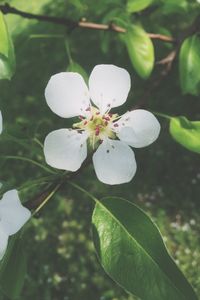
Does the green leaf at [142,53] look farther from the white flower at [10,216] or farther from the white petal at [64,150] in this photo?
the white flower at [10,216]

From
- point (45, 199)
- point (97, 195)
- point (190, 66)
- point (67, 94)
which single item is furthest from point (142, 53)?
point (97, 195)

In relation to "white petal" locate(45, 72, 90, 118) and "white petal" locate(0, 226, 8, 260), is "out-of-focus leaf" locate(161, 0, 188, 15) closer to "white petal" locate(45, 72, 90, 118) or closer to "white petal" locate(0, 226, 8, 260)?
"white petal" locate(45, 72, 90, 118)

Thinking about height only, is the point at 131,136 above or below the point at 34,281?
above

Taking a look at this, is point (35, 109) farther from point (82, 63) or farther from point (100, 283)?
point (100, 283)

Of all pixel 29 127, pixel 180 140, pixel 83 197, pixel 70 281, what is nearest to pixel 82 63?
pixel 83 197

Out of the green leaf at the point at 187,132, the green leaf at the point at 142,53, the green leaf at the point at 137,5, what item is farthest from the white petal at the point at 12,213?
the green leaf at the point at 137,5
